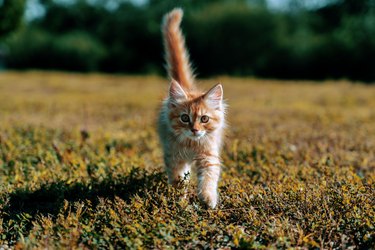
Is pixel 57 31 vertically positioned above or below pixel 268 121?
above

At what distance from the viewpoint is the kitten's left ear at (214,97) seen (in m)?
4.58

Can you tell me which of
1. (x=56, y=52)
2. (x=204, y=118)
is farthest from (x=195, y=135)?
(x=56, y=52)

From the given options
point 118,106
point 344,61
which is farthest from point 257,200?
point 344,61

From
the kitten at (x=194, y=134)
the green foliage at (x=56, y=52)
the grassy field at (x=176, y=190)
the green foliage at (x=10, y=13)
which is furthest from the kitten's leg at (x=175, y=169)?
the green foliage at (x=56, y=52)

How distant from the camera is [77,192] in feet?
16.0

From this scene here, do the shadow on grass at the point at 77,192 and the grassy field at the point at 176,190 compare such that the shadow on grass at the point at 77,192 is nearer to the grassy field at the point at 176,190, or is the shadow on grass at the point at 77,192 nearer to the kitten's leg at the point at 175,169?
the grassy field at the point at 176,190

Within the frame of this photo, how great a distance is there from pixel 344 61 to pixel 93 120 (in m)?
24.7

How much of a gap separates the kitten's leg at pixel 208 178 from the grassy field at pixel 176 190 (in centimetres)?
13

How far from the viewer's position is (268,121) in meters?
9.91

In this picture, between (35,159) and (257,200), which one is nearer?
(257,200)

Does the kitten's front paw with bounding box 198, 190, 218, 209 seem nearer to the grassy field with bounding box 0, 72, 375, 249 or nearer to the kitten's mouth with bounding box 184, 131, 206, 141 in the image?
the grassy field with bounding box 0, 72, 375, 249

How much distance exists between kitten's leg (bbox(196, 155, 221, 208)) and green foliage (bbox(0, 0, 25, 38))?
16.5m

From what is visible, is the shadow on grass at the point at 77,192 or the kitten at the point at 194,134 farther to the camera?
the shadow on grass at the point at 77,192

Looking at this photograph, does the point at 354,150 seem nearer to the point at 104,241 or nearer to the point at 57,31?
the point at 104,241
